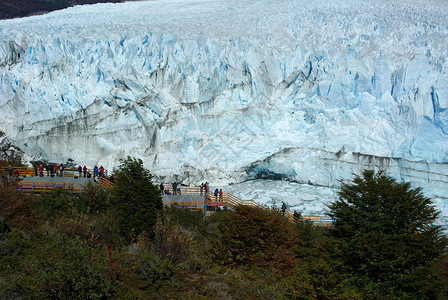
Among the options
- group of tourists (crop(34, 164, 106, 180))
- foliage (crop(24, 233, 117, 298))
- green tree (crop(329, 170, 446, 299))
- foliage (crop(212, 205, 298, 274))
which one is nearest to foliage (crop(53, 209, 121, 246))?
foliage (crop(24, 233, 117, 298))

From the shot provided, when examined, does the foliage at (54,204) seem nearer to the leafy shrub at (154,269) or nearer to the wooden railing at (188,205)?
the wooden railing at (188,205)

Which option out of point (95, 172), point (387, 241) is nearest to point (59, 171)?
point (95, 172)

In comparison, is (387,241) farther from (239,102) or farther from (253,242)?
(239,102)

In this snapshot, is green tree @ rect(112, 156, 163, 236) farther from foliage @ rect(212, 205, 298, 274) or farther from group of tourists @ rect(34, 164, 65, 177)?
group of tourists @ rect(34, 164, 65, 177)

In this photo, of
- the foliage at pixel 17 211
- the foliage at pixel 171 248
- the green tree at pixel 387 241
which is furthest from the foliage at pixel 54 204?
the green tree at pixel 387 241

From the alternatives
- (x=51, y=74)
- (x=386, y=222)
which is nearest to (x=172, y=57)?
(x=51, y=74)
